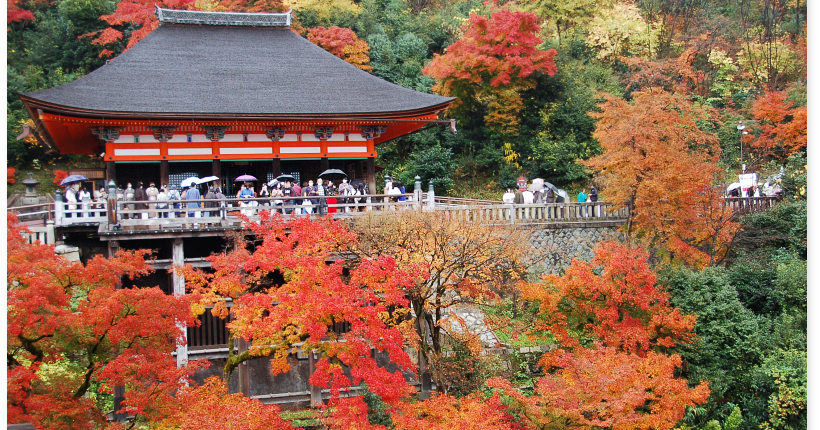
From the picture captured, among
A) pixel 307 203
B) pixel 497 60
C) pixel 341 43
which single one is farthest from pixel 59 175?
pixel 497 60

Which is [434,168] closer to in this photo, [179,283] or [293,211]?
[293,211]

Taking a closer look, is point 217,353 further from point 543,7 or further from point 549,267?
point 543,7

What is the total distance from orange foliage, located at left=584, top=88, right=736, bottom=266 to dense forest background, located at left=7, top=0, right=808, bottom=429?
115 millimetres

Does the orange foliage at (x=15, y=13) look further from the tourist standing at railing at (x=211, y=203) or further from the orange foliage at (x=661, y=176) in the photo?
the orange foliage at (x=661, y=176)

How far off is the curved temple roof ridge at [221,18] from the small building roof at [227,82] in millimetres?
34

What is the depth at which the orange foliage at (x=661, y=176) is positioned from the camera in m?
15.4

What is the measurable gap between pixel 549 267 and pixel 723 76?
1765cm

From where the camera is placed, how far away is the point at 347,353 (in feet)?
35.0

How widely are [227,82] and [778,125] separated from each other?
68.5 ft

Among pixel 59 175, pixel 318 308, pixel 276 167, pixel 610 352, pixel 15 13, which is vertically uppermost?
pixel 15 13

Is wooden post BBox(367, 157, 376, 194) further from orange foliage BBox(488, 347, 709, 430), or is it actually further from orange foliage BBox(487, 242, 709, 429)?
orange foliage BBox(488, 347, 709, 430)

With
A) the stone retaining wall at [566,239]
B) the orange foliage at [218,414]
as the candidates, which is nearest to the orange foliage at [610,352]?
the stone retaining wall at [566,239]

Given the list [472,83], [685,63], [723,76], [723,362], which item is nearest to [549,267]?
[723,362]

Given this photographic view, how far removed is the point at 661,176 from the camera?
15258 mm
